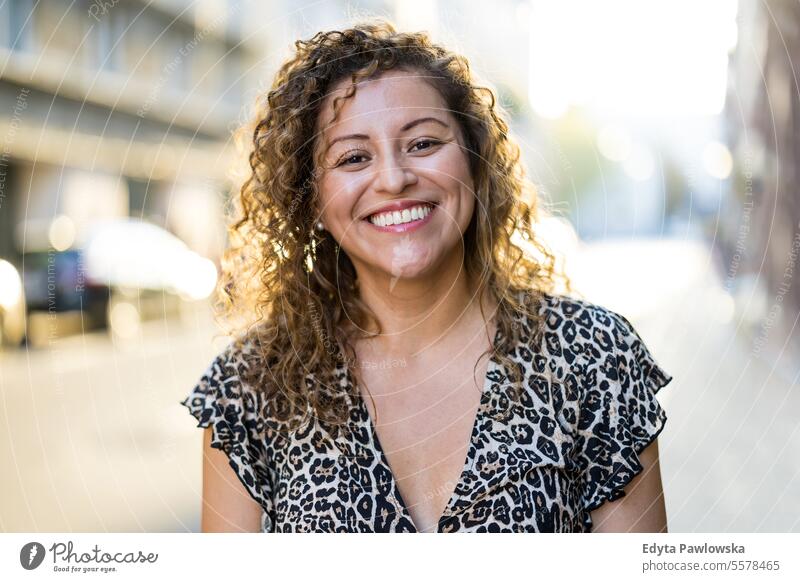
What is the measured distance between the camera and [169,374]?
7.16m

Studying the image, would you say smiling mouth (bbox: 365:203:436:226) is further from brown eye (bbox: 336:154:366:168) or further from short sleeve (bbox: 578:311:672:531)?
short sleeve (bbox: 578:311:672:531)

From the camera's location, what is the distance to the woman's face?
5.13 ft

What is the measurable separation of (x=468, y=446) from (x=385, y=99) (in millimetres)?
623

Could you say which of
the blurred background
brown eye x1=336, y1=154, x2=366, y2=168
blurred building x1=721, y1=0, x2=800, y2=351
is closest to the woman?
brown eye x1=336, y1=154, x2=366, y2=168

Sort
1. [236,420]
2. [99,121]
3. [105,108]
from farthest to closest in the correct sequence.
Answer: [99,121], [105,108], [236,420]

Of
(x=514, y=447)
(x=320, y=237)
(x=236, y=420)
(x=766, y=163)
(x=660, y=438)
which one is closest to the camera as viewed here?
(x=514, y=447)

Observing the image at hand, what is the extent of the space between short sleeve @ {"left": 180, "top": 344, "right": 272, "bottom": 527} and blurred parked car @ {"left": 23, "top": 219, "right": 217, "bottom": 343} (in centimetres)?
421

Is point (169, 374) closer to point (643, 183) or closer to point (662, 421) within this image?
point (643, 183)

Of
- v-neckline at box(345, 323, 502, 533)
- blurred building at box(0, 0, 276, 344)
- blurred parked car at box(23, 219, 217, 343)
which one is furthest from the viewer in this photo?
blurred building at box(0, 0, 276, 344)

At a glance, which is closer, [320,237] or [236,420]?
[236,420]

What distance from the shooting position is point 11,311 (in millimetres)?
6297

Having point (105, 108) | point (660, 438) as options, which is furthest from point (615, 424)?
point (105, 108)
